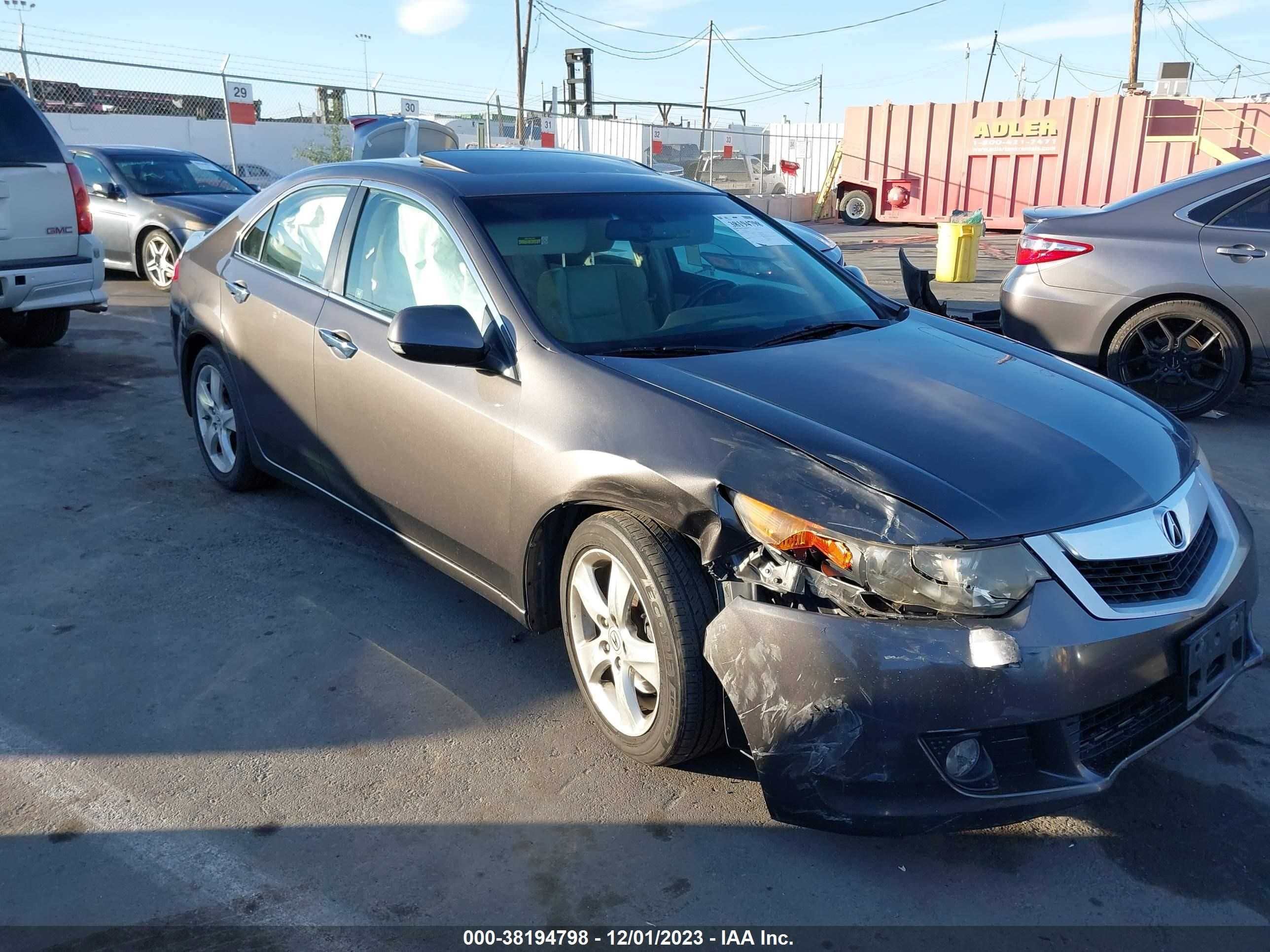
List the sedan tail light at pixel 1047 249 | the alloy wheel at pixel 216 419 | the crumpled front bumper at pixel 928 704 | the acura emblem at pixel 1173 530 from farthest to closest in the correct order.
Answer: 1. the sedan tail light at pixel 1047 249
2. the alloy wheel at pixel 216 419
3. the acura emblem at pixel 1173 530
4. the crumpled front bumper at pixel 928 704

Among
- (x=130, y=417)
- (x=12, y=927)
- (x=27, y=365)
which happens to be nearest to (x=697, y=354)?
(x=12, y=927)

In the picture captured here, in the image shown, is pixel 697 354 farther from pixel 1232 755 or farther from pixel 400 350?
pixel 1232 755

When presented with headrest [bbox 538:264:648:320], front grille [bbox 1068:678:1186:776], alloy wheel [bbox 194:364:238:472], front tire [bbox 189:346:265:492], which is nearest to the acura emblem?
front grille [bbox 1068:678:1186:776]

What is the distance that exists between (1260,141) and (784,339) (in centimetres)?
2274

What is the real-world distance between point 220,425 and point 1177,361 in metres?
5.44

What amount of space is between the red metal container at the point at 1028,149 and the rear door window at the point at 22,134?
19.9 m

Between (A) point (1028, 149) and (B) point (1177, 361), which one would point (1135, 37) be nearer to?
(A) point (1028, 149)

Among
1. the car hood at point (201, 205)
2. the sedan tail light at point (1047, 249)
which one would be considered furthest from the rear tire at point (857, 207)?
the sedan tail light at point (1047, 249)

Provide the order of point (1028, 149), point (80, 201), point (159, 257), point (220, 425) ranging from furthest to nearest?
point (1028, 149) < point (159, 257) < point (80, 201) < point (220, 425)

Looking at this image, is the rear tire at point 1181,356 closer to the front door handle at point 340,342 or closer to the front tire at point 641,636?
the front tire at point 641,636

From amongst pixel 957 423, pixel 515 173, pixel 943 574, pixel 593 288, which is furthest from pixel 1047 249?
pixel 943 574

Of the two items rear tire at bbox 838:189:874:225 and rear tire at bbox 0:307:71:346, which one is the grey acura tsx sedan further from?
rear tire at bbox 838:189:874:225

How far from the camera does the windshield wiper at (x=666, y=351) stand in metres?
3.07

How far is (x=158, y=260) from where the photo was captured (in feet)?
36.0
